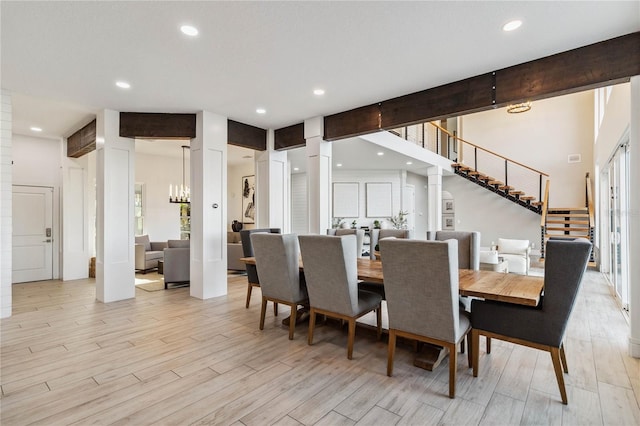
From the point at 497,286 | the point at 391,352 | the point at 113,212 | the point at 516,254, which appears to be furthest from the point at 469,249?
the point at 113,212

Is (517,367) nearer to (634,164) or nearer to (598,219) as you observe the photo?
(634,164)

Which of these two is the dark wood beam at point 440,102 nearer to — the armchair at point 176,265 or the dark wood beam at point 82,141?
the armchair at point 176,265

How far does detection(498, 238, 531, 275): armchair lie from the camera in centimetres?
601

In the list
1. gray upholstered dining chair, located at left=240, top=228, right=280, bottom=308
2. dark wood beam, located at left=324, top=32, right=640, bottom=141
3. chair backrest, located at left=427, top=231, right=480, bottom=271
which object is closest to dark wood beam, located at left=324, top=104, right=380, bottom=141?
dark wood beam, located at left=324, top=32, right=640, bottom=141

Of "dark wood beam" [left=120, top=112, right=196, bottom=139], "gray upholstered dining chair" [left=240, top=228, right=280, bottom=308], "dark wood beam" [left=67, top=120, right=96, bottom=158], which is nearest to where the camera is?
"gray upholstered dining chair" [left=240, top=228, right=280, bottom=308]

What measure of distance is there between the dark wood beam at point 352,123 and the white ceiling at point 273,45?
31cm

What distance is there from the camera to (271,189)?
224 inches

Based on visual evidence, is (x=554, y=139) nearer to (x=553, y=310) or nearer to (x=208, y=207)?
(x=553, y=310)

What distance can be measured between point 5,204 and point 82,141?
2.01m

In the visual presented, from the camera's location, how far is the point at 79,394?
216 centimetres

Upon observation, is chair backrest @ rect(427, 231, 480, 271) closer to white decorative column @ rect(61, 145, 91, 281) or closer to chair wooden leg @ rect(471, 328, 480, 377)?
chair wooden leg @ rect(471, 328, 480, 377)

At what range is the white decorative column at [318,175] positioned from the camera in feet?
16.2

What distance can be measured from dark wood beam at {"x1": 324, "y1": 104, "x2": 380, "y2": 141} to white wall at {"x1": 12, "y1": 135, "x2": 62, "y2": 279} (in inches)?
212

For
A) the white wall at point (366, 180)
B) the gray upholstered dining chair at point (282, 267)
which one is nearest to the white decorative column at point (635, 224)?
the gray upholstered dining chair at point (282, 267)
